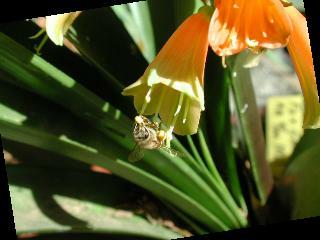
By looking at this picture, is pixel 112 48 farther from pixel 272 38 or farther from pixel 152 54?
pixel 272 38

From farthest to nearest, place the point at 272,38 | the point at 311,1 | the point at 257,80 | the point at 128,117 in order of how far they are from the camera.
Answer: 1. the point at 257,80
2. the point at 311,1
3. the point at 128,117
4. the point at 272,38

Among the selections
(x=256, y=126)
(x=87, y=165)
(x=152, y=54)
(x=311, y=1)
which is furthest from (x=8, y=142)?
(x=311, y=1)

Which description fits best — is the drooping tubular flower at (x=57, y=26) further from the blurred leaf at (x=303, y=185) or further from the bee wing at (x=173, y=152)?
the blurred leaf at (x=303, y=185)

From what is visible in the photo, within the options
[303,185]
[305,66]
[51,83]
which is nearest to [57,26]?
[51,83]

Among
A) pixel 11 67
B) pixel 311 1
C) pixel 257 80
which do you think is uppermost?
pixel 11 67

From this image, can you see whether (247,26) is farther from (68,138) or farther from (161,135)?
(68,138)

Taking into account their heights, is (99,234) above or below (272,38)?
below

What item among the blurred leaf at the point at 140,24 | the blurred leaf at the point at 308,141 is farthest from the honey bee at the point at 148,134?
the blurred leaf at the point at 308,141

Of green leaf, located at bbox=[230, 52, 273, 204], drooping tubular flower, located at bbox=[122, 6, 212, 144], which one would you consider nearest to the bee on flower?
drooping tubular flower, located at bbox=[122, 6, 212, 144]
